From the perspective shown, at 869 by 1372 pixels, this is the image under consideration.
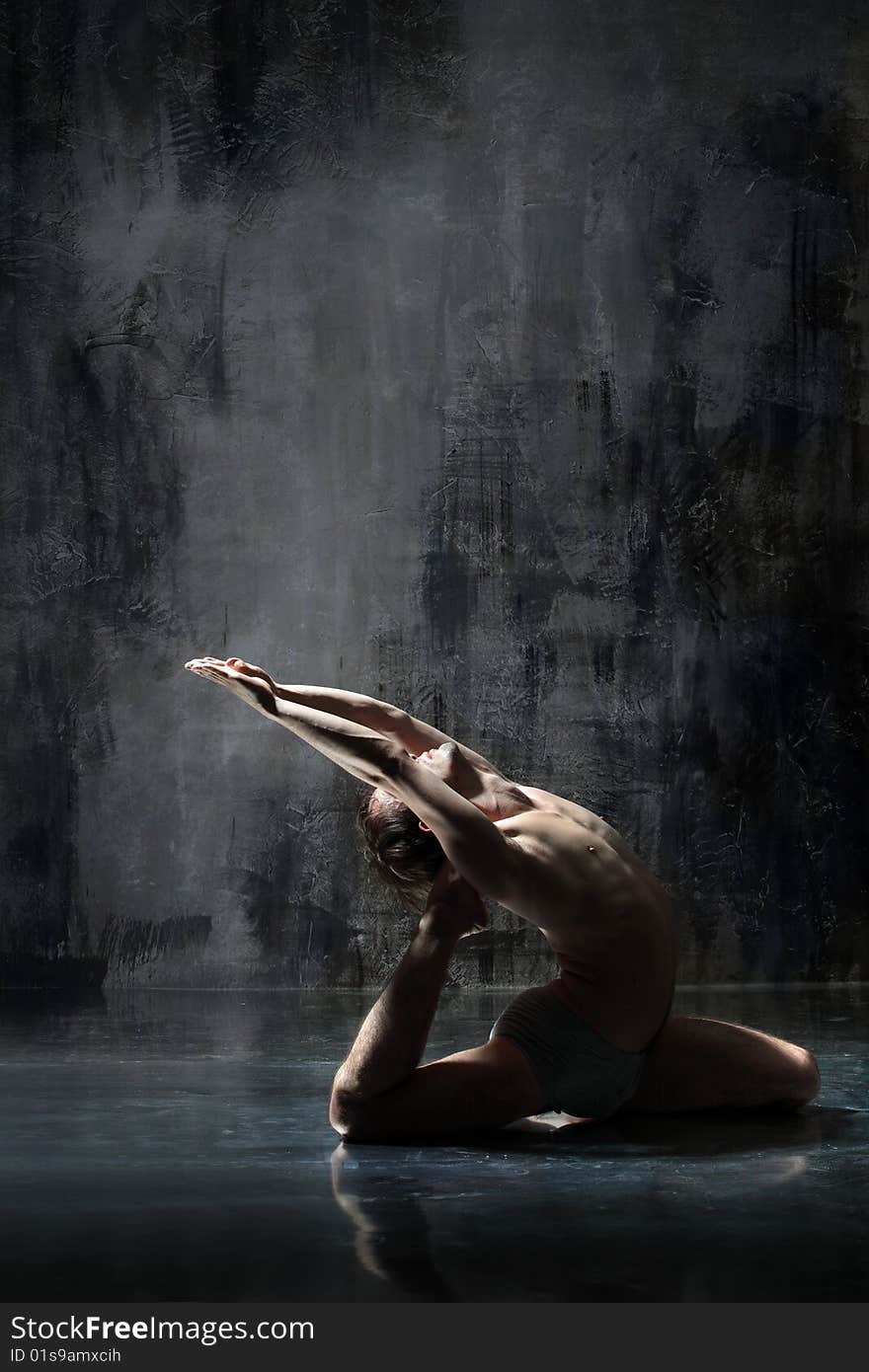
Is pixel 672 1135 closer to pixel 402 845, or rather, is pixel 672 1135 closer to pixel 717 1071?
pixel 717 1071

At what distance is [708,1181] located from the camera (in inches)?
92.4

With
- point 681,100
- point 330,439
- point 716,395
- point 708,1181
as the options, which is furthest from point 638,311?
point 708,1181

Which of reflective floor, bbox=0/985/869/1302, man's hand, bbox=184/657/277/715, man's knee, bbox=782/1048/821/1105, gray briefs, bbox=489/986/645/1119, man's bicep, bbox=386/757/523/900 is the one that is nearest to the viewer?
reflective floor, bbox=0/985/869/1302

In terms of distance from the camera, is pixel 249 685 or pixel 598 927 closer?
pixel 598 927

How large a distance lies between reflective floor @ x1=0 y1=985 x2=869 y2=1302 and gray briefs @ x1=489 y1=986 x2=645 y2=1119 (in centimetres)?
9

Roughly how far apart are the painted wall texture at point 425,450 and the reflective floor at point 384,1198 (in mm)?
1633

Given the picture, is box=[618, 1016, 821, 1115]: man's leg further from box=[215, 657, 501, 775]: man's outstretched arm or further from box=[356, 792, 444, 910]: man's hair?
box=[215, 657, 501, 775]: man's outstretched arm

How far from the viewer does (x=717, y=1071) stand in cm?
287

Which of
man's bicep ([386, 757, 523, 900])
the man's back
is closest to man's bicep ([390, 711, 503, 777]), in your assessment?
the man's back

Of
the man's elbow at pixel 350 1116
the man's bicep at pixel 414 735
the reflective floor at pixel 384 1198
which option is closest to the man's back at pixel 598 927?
the reflective floor at pixel 384 1198

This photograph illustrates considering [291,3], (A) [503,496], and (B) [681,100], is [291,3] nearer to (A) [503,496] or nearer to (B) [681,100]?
(B) [681,100]

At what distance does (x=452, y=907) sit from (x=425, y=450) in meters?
2.96

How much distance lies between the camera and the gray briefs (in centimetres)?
265

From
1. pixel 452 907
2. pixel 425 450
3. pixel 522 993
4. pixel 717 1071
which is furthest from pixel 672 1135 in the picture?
pixel 425 450
